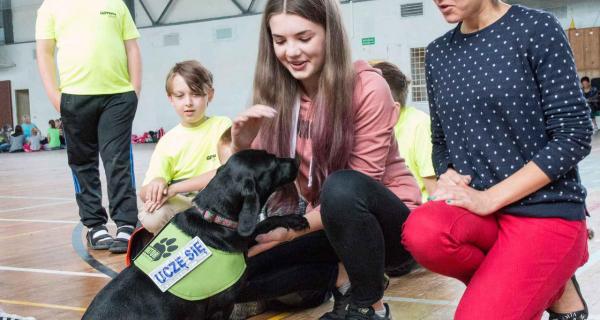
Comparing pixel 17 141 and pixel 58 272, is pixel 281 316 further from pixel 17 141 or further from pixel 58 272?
pixel 17 141

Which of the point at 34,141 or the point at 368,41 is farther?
the point at 34,141

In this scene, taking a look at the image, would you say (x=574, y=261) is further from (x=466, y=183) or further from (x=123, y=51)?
(x=123, y=51)

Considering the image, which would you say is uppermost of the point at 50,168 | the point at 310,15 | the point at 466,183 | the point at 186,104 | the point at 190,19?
the point at 190,19

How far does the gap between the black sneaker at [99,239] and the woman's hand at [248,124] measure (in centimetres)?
198

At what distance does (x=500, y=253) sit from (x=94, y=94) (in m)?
2.99

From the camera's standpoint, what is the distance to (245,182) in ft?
7.28

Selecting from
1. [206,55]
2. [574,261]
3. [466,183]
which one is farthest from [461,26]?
[206,55]

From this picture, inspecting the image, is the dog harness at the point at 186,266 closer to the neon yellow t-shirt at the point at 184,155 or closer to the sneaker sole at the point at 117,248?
the neon yellow t-shirt at the point at 184,155

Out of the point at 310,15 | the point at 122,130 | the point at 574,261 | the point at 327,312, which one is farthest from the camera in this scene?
the point at 122,130

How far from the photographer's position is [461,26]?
211 cm

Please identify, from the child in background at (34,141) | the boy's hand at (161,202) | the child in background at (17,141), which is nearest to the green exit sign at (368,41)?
the child in background at (34,141)

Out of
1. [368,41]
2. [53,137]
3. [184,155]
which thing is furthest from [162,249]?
[53,137]

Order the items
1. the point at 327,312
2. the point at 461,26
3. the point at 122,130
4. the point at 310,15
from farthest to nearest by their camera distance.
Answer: the point at 122,130, the point at 327,312, the point at 310,15, the point at 461,26

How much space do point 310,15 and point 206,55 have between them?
19.2 metres
